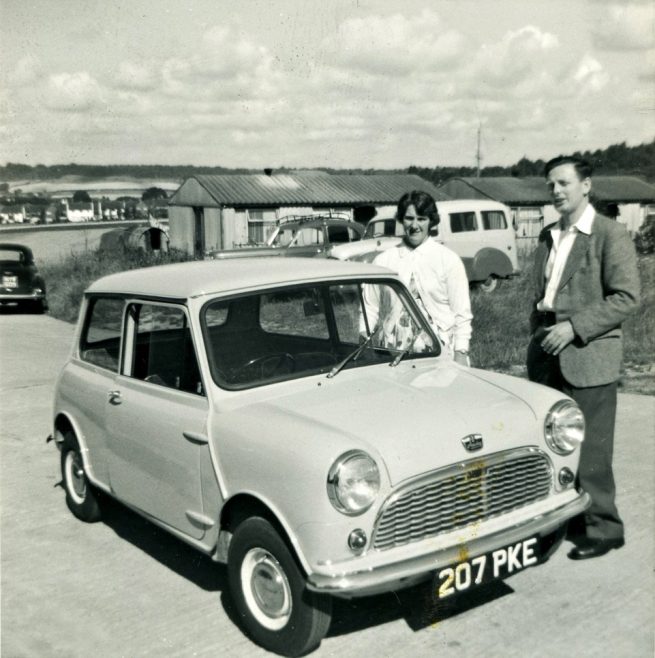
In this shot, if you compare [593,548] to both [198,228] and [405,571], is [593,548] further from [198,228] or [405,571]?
[198,228]

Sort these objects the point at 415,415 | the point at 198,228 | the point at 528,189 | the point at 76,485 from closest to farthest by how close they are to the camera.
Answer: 1. the point at 415,415
2. the point at 76,485
3. the point at 198,228
4. the point at 528,189

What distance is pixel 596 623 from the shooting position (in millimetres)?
3320

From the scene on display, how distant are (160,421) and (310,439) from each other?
1.05 m

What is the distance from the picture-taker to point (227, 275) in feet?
13.1

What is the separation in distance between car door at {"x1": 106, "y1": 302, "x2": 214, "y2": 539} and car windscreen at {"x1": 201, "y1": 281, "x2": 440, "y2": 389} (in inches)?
6.5

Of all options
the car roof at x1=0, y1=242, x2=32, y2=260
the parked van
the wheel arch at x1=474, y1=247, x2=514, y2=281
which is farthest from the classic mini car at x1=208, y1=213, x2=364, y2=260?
the car roof at x1=0, y1=242, x2=32, y2=260

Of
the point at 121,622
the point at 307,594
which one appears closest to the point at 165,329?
the point at 121,622

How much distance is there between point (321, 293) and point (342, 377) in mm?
612

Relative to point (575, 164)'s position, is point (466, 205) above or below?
below

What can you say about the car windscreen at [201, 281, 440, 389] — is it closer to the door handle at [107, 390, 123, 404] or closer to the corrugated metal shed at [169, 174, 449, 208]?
the door handle at [107, 390, 123, 404]

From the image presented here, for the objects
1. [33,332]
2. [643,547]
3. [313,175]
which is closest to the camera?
[643,547]

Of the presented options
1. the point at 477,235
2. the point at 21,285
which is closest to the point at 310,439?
the point at 477,235

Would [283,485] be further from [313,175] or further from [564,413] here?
[313,175]

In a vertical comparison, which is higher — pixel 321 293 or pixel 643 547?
pixel 321 293
